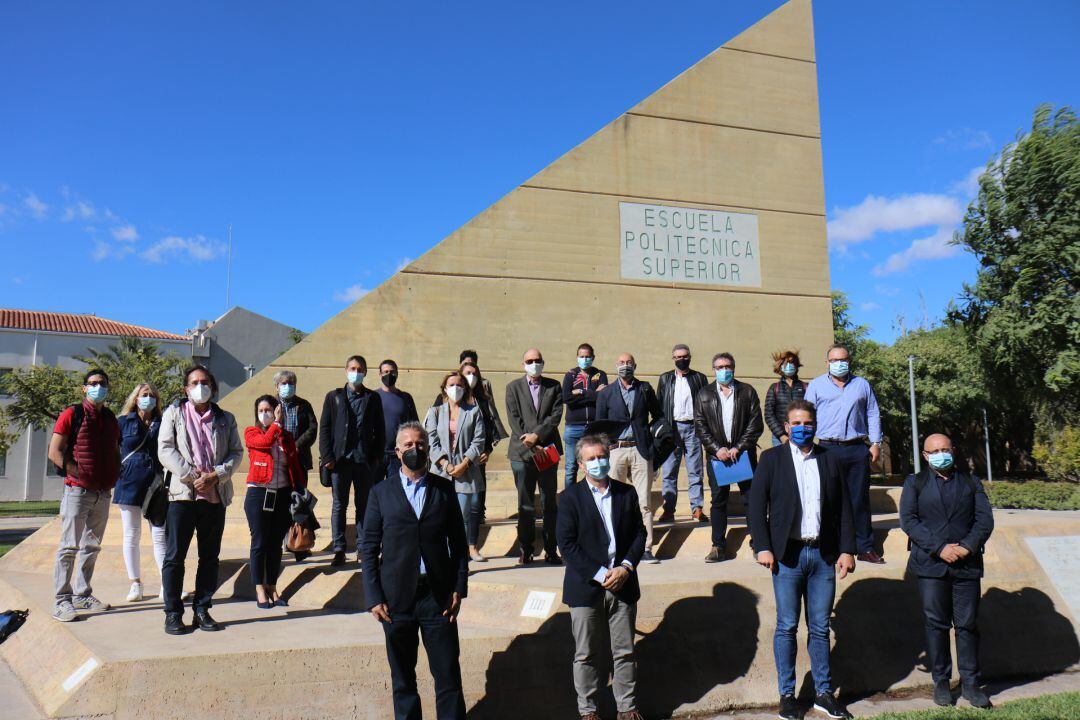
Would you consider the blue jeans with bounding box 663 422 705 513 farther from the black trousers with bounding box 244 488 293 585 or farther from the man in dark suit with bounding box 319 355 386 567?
the black trousers with bounding box 244 488 293 585

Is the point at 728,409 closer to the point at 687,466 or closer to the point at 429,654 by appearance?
the point at 687,466

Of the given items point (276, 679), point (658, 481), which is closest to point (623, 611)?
point (276, 679)

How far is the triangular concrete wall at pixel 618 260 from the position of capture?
1078 cm

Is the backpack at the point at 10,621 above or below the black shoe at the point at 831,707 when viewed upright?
above

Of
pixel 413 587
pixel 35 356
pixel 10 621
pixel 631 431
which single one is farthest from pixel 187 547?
pixel 35 356

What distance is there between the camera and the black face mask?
4289 millimetres

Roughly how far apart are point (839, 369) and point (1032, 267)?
19101 mm

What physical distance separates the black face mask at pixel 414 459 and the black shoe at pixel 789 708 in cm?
276

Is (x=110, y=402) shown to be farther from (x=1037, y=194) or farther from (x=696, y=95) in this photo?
(x=1037, y=194)

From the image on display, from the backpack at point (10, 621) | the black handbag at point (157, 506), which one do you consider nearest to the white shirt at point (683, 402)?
the black handbag at point (157, 506)

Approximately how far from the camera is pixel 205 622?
544cm

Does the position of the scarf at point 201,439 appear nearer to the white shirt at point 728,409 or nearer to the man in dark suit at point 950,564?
the white shirt at point 728,409

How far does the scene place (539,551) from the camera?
298 inches

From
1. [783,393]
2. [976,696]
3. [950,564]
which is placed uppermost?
[783,393]
